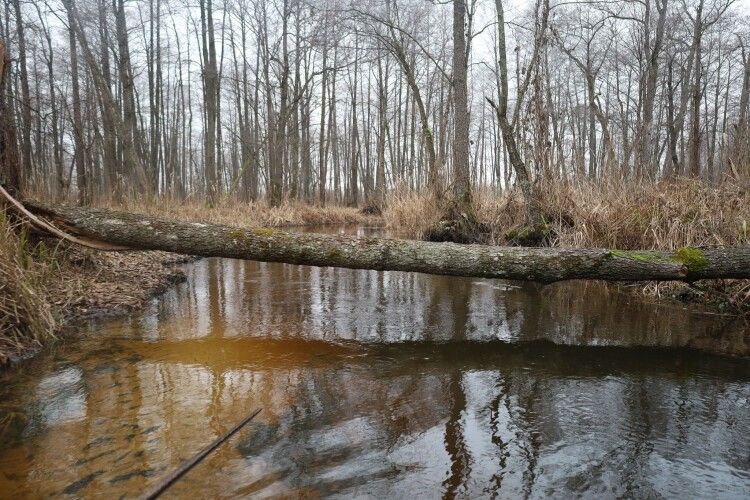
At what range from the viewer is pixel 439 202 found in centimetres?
859

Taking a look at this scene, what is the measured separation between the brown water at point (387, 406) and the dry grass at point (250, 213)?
439cm

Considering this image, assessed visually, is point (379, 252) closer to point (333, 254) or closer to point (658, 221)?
point (333, 254)

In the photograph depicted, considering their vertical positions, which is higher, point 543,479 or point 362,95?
point 362,95

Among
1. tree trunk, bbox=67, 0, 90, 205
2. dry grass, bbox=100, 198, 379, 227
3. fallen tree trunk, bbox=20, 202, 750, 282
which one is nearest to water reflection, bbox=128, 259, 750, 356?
fallen tree trunk, bbox=20, 202, 750, 282

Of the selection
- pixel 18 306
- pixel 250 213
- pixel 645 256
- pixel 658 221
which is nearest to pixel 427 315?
pixel 645 256

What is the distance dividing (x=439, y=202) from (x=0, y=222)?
6.73 m

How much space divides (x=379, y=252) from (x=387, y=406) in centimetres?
158

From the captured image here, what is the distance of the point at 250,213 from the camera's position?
43.2 ft

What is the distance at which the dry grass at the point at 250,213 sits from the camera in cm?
908

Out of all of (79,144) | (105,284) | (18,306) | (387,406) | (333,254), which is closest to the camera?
→ (387,406)

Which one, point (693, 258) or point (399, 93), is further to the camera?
point (399, 93)

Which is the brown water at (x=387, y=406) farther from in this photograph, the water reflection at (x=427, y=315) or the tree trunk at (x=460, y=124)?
the tree trunk at (x=460, y=124)

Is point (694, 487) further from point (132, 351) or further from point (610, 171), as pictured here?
point (610, 171)

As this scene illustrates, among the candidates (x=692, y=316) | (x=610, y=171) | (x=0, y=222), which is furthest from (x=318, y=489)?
(x=610, y=171)
